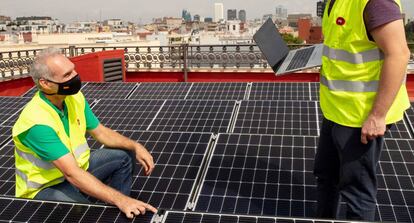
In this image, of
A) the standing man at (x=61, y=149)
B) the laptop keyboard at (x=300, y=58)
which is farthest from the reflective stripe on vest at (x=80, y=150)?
the laptop keyboard at (x=300, y=58)

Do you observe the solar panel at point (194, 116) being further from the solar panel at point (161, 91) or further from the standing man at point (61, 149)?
the solar panel at point (161, 91)

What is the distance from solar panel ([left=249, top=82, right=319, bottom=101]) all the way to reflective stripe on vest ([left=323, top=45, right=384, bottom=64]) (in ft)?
16.3

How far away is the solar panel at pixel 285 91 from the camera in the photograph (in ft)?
25.0

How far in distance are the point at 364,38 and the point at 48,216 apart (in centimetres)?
203

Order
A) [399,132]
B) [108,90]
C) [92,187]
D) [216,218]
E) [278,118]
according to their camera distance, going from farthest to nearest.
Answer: [108,90] → [278,118] → [399,132] → [92,187] → [216,218]

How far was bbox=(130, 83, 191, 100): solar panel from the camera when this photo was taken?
8273mm

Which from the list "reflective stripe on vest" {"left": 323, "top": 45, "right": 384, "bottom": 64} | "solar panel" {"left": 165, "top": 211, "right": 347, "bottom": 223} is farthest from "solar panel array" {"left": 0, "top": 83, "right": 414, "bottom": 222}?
"reflective stripe on vest" {"left": 323, "top": 45, "right": 384, "bottom": 64}

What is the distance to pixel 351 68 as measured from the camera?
2508mm

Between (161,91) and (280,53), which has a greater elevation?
(280,53)

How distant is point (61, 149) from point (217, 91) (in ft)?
18.5

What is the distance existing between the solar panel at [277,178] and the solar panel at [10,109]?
3.14m

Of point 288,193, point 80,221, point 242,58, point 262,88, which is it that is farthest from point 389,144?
point 242,58

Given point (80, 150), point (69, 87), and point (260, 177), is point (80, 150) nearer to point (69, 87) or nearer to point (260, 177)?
point (69, 87)

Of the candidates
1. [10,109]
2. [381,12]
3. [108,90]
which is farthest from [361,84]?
[108,90]
